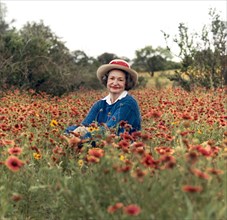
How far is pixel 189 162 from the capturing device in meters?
1.93

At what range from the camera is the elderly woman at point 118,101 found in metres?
4.15

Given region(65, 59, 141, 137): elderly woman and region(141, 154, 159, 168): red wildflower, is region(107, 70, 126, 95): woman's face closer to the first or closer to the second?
region(65, 59, 141, 137): elderly woman

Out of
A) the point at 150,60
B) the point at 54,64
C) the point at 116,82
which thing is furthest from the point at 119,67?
the point at 150,60

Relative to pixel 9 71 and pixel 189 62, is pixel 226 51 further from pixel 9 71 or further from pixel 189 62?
pixel 9 71

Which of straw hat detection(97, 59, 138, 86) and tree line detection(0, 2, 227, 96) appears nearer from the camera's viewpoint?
straw hat detection(97, 59, 138, 86)

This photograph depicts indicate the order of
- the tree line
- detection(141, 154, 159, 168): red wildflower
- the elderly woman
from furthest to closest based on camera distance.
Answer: the tree line → the elderly woman → detection(141, 154, 159, 168): red wildflower

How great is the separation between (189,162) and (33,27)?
15162 mm

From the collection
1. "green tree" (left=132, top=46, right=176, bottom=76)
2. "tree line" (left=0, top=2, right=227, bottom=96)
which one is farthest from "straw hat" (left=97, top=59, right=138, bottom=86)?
"green tree" (left=132, top=46, right=176, bottom=76)

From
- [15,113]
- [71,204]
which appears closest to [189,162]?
[71,204]

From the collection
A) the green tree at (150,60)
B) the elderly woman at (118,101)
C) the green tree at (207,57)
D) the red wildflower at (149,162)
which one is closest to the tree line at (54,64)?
the green tree at (207,57)

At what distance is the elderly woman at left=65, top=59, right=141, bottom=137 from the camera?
415 centimetres

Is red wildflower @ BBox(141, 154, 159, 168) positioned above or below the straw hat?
below

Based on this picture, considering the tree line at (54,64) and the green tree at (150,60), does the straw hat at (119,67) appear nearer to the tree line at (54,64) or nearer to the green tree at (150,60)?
the tree line at (54,64)

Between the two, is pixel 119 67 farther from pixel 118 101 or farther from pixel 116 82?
pixel 118 101
